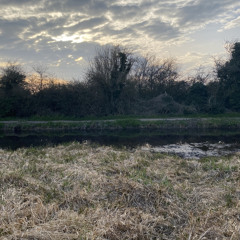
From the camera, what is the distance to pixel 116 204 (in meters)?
4.66

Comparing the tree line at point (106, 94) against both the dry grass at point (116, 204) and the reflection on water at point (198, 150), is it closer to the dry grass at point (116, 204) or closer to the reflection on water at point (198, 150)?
the reflection on water at point (198, 150)

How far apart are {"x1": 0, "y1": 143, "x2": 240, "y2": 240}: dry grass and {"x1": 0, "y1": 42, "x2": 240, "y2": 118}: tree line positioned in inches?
892

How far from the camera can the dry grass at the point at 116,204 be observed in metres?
3.66

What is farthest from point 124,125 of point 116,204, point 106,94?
point 116,204

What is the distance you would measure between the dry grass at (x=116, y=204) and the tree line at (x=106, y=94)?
892 inches

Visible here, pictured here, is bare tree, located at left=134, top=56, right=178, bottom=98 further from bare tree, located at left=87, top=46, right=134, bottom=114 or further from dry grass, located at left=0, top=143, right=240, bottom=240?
dry grass, located at left=0, top=143, right=240, bottom=240

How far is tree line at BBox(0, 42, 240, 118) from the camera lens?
29.3 meters

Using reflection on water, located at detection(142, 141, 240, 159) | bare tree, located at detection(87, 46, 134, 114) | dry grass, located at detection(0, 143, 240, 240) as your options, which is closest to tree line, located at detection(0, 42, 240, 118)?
bare tree, located at detection(87, 46, 134, 114)

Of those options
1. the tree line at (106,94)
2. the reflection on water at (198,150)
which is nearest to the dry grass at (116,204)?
the reflection on water at (198,150)

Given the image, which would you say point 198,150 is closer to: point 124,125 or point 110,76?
point 124,125

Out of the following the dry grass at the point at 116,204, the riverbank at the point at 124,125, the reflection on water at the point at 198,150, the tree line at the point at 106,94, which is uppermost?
the tree line at the point at 106,94

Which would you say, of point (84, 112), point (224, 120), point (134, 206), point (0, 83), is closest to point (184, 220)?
point (134, 206)

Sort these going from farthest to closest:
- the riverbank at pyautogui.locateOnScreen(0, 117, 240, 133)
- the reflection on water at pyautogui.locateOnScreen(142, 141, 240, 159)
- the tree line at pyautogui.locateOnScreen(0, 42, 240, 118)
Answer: the tree line at pyautogui.locateOnScreen(0, 42, 240, 118)
the riverbank at pyautogui.locateOnScreen(0, 117, 240, 133)
the reflection on water at pyautogui.locateOnScreen(142, 141, 240, 159)

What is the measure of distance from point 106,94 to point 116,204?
84.2ft
